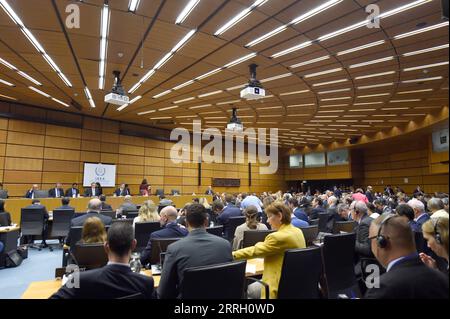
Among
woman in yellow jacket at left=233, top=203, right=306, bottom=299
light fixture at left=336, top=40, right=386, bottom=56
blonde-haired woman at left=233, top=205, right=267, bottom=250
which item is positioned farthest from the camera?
light fixture at left=336, top=40, right=386, bottom=56

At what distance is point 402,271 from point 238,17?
15.9 feet

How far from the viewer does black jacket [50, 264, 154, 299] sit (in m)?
1.59

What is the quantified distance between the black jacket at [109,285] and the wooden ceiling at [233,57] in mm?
2883

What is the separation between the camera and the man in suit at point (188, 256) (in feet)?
6.90

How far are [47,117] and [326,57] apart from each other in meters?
11.8

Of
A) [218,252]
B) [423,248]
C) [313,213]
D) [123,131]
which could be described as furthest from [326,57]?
[123,131]

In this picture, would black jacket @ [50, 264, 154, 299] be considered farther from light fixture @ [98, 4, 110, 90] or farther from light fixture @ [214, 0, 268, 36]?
light fixture @ [98, 4, 110, 90]

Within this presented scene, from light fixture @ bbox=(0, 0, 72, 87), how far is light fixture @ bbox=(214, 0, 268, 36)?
11.7 ft

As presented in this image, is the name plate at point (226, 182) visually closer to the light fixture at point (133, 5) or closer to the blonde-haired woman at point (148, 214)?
the blonde-haired woman at point (148, 214)

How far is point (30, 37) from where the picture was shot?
5.87 metres

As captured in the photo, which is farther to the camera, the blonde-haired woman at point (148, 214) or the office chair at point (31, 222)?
the office chair at point (31, 222)

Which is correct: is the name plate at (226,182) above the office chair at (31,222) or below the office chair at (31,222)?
above

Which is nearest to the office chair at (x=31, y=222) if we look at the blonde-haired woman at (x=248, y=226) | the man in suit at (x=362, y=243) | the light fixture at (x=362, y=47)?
the blonde-haired woman at (x=248, y=226)

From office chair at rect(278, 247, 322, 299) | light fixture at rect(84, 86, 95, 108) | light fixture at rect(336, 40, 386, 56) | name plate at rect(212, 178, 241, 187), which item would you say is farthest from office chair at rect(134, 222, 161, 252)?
name plate at rect(212, 178, 241, 187)
